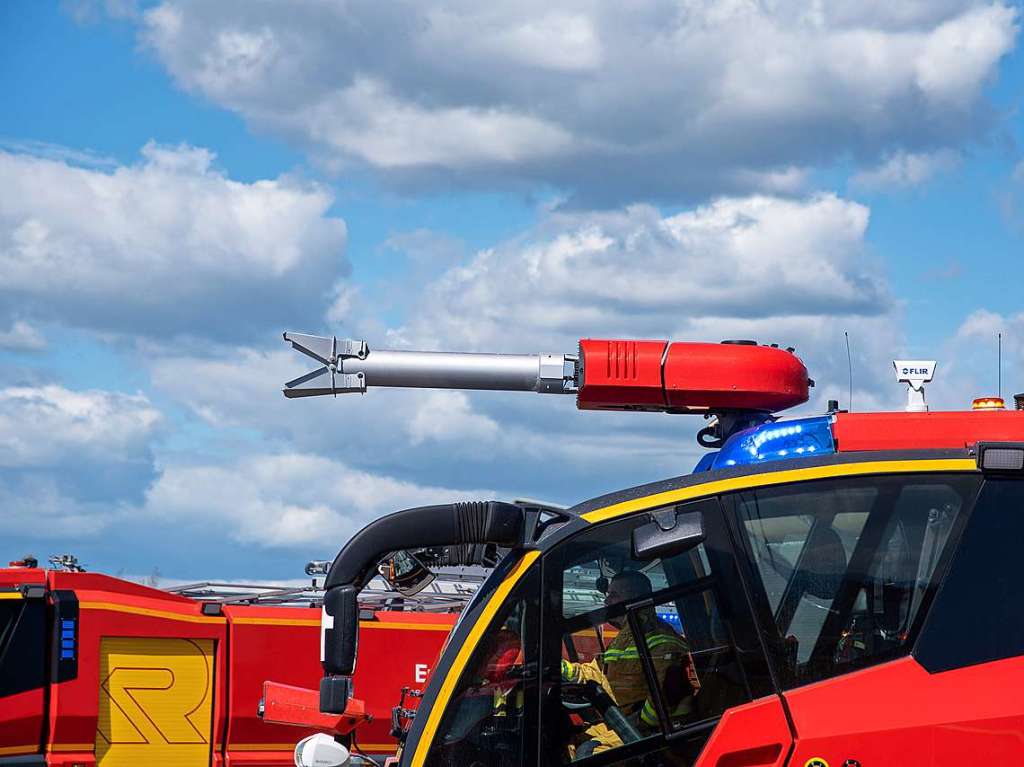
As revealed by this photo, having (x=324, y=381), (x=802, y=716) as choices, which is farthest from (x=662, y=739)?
(x=324, y=381)

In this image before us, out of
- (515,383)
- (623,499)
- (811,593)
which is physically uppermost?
(515,383)

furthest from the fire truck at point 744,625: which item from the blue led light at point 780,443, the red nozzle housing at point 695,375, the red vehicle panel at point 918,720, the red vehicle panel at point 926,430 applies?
the red nozzle housing at point 695,375

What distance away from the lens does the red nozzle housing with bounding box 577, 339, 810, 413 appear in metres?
7.77

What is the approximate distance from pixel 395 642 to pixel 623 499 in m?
5.59

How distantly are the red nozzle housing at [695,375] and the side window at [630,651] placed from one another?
225cm

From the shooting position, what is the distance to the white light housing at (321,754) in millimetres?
5602

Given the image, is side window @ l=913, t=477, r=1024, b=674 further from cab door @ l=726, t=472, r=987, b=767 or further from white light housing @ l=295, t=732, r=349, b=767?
white light housing @ l=295, t=732, r=349, b=767

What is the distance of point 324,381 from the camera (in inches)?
329

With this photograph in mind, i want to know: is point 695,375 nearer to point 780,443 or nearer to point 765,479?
point 780,443

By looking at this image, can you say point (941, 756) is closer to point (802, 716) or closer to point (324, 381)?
point (802, 716)

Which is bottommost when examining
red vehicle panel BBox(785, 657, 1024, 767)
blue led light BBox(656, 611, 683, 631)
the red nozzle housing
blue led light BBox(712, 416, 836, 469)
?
red vehicle panel BBox(785, 657, 1024, 767)

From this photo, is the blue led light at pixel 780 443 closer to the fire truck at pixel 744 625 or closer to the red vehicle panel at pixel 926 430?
the red vehicle panel at pixel 926 430

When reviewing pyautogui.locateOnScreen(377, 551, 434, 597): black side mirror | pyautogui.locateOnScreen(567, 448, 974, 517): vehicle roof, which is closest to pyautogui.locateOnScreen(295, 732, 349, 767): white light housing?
pyautogui.locateOnScreen(567, 448, 974, 517): vehicle roof

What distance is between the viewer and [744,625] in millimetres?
5594
